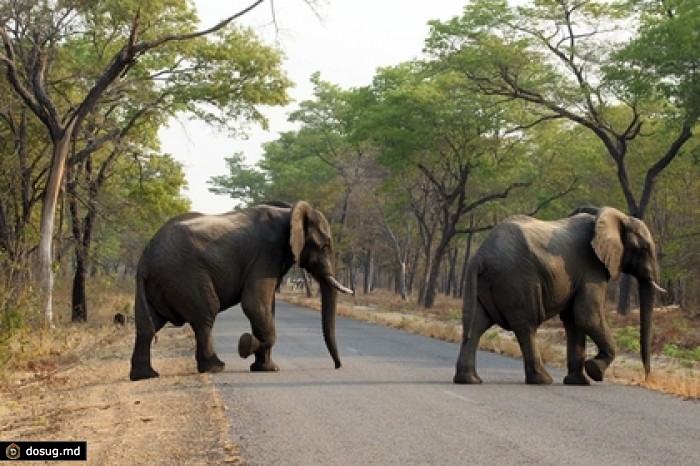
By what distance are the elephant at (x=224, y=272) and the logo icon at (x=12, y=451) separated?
6212mm

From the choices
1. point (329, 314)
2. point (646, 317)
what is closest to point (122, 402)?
point (329, 314)

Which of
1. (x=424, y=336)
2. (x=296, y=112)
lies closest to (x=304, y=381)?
(x=424, y=336)

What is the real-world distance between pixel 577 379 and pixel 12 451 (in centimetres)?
879

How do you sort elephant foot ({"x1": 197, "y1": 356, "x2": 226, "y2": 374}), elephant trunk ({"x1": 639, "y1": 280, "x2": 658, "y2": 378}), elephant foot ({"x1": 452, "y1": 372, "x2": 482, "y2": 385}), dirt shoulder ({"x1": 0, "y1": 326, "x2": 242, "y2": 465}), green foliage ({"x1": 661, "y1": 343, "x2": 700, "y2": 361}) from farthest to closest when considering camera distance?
green foliage ({"x1": 661, "y1": 343, "x2": 700, "y2": 361})
elephant foot ({"x1": 197, "y1": 356, "x2": 226, "y2": 374})
elephant trunk ({"x1": 639, "y1": 280, "x2": 658, "y2": 378})
elephant foot ({"x1": 452, "y1": 372, "x2": 482, "y2": 385})
dirt shoulder ({"x1": 0, "y1": 326, "x2": 242, "y2": 465})

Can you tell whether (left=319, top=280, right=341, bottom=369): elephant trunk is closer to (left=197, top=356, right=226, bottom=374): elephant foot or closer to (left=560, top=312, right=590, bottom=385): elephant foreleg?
(left=197, top=356, right=226, bottom=374): elephant foot

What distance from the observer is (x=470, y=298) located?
48.2 ft

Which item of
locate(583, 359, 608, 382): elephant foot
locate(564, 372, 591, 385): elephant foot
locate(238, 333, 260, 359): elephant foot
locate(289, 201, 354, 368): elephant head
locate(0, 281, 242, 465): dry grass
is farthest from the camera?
locate(289, 201, 354, 368): elephant head

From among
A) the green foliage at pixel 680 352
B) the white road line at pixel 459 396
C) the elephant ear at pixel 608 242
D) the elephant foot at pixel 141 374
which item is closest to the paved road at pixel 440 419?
the white road line at pixel 459 396

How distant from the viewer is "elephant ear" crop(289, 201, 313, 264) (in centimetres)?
1585

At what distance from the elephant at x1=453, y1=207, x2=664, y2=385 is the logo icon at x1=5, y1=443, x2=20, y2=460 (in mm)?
7274

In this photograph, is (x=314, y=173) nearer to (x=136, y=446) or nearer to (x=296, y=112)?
(x=296, y=112)

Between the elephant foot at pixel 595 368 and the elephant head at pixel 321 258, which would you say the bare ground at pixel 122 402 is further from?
the elephant head at pixel 321 258

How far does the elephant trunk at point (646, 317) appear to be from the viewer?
50.2ft

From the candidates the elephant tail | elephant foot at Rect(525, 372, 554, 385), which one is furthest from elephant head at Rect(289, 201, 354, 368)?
elephant foot at Rect(525, 372, 554, 385)
